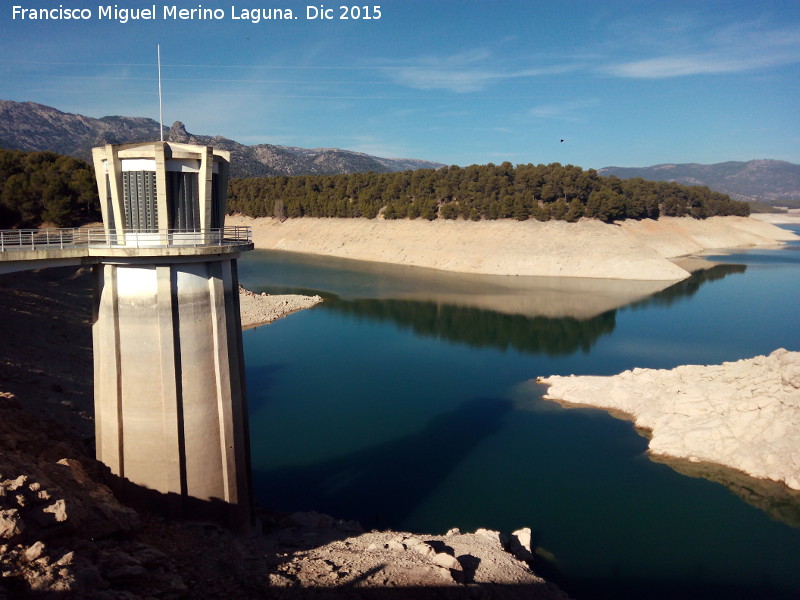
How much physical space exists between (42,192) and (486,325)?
35255mm

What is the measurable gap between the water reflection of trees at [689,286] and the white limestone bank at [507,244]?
2226 millimetres

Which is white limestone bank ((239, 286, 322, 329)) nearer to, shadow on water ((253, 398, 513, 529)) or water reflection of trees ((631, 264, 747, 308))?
shadow on water ((253, 398, 513, 529))

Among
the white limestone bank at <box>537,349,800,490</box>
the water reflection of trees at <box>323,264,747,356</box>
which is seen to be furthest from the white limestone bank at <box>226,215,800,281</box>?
the white limestone bank at <box>537,349,800,490</box>

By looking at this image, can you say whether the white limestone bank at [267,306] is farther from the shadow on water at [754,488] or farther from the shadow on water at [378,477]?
the shadow on water at [754,488]

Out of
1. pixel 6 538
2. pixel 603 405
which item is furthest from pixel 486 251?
pixel 6 538

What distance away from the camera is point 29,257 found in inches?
488

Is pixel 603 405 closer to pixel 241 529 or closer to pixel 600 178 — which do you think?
pixel 241 529

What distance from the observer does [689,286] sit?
64.1 m

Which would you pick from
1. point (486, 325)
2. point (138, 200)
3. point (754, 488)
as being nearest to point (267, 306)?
point (486, 325)

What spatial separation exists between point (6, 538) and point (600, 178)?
8996cm

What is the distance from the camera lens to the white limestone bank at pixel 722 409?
21544 mm

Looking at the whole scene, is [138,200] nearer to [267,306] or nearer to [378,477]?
[378,477]

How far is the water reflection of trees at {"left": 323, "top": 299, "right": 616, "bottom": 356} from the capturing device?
40.3m

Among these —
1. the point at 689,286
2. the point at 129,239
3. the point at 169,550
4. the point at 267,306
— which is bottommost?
the point at 169,550
